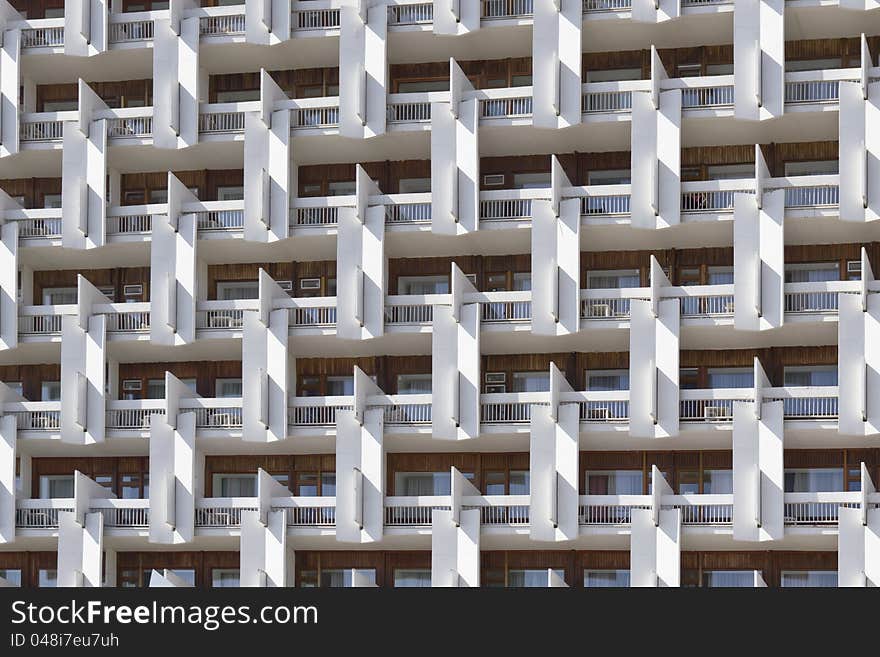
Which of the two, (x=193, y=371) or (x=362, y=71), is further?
(x=193, y=371)

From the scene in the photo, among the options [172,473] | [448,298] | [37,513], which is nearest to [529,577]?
[448,298]

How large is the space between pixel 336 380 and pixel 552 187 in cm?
876

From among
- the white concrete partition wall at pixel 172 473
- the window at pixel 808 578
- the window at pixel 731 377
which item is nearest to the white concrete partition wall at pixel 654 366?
the window at pixel 731 377

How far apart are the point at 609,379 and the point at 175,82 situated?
49.5 feet

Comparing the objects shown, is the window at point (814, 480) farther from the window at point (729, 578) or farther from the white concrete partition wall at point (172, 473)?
the white concrete partition wall at point (172, 473)

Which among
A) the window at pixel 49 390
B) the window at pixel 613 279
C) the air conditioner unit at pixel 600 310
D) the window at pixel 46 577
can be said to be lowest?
the window at pixel 46 577

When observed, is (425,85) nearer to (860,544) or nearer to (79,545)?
(79,545)

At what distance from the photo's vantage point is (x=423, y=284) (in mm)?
54250

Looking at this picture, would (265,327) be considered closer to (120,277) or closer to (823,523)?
(120,277)

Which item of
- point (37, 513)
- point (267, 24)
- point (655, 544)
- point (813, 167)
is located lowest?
point (655, 544)

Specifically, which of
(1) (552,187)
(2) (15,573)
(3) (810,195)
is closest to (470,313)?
(1) (552,187)

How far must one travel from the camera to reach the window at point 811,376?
5222 cm

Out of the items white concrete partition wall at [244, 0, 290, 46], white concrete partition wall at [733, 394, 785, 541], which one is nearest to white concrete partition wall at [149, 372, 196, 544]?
white concrete partition wall at [244, 0, 290, 46]

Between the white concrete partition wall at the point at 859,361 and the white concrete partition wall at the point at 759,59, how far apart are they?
488 cm
